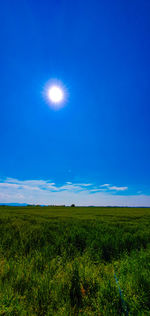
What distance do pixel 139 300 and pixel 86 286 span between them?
86 centimetres

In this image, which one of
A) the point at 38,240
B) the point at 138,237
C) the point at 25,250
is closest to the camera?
the point at 25,250

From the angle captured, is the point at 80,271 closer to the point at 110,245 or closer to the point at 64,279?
the point at 64,279

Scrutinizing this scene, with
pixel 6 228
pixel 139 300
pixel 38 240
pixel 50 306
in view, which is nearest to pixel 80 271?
pixel 50 306

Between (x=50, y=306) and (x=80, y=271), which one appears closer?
(x=50, y=306)

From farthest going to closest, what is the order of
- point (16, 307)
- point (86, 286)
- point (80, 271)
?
point (80, 271) < point (86, 286) < point (16, 307)

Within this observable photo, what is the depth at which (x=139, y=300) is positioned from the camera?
6.91ft

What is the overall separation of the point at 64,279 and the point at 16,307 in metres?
0.91

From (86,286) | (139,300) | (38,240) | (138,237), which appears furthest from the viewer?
(138,237)

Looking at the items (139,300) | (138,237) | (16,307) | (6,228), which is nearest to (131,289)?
(139,300)

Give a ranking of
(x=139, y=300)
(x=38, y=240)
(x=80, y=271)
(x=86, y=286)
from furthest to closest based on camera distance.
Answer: (x=38, y=240) → (x=80, y=271) → (x=86, y=286) → (x=139, y=300)

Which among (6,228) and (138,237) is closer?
(138,237)

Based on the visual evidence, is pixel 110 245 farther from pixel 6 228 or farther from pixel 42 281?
pixel 6 228

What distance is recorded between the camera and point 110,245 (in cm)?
446

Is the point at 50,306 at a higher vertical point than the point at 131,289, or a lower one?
lower
